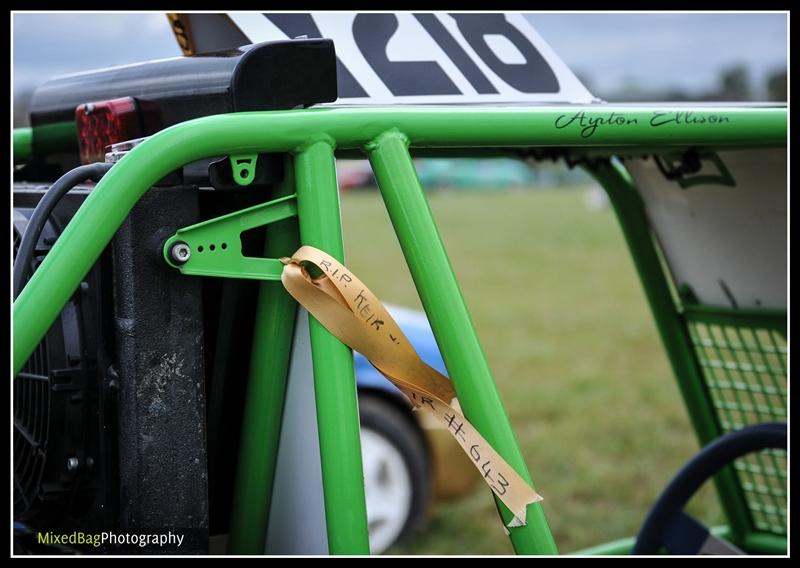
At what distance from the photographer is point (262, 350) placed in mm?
1702

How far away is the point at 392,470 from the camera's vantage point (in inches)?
166

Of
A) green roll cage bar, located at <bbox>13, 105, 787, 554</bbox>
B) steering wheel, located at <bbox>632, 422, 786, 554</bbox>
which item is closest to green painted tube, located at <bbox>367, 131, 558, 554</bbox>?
green roll cage bar, located at <bbox>13, 105, 787, 554</bbox>

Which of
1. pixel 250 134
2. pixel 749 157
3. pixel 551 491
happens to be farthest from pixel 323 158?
pixel 551 491

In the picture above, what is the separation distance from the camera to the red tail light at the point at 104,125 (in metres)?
1.78

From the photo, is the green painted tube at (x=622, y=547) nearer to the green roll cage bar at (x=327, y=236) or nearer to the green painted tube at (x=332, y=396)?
the green roll cage bar at (x=327, y=236)

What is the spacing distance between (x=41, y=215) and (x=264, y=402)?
457mm

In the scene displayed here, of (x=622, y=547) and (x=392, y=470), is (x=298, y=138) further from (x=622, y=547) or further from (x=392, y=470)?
(x=392, y=470)

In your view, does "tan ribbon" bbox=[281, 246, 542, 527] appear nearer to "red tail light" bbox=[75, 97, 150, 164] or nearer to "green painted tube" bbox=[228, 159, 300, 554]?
"green painted tube" bbox=[228, 159, 300, 554]

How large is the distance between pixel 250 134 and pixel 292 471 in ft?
1.81

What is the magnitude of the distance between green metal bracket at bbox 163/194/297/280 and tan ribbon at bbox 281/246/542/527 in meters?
0.06

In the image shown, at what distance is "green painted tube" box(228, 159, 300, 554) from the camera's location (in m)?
1.66

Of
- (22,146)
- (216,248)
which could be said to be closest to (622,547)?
(216,248)
